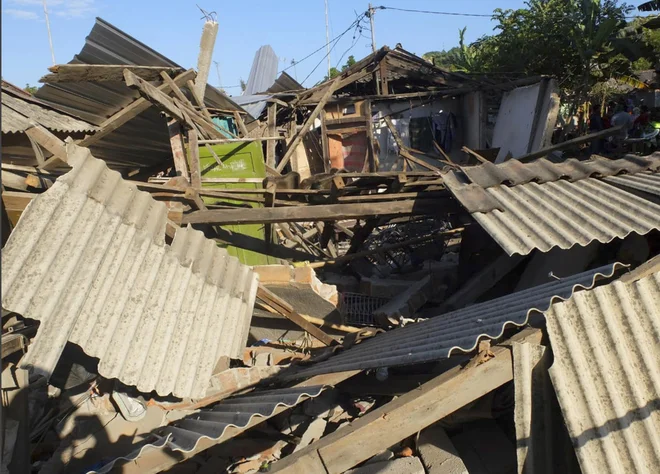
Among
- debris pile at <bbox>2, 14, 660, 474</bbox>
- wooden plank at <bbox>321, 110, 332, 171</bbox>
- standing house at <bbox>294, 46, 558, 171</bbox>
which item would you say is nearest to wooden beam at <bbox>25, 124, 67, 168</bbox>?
debris pile at <bbox>2, 14, 660, 474</bbox>

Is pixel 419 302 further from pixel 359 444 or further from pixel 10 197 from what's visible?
pixel 10 197

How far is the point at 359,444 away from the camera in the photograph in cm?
251

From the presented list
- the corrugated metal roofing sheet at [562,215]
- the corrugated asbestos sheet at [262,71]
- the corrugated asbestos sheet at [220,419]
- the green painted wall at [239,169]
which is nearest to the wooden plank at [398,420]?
the corrugated asbestos sheet at [220,419]

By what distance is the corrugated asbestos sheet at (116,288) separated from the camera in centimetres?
245

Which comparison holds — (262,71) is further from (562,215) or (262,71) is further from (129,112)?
(562,215)

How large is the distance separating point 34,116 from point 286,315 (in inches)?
154

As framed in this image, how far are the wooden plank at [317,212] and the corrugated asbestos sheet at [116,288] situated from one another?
124cm

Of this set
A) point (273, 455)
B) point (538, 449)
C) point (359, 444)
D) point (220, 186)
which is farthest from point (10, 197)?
point (538, 449)

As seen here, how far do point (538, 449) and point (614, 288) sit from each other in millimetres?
982

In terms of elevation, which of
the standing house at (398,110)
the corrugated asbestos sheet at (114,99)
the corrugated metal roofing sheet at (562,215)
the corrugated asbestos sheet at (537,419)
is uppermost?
the standing house at (398,110)

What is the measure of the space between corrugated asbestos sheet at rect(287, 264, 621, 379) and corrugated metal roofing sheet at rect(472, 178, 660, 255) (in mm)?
374

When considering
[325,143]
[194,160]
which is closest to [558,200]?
[194,160]

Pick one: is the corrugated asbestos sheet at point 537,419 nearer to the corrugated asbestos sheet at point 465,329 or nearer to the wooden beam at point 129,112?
the corrugated asbestos sheet at point 465,329

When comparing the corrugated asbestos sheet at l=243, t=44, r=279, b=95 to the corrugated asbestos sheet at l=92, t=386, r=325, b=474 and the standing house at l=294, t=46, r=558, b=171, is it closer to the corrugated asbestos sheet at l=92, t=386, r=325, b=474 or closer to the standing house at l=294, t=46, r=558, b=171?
the standing house at l=294, t=46, r=558, b=171
